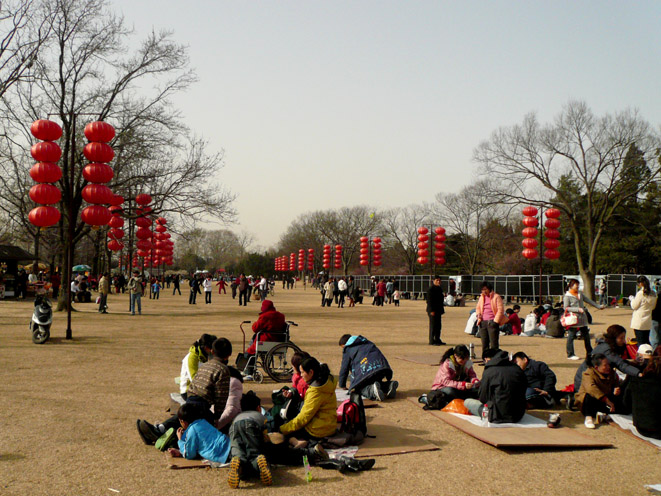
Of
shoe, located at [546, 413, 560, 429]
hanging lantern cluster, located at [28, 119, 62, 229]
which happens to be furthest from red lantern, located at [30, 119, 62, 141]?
shoe, located at [546, 413, 560, 429]

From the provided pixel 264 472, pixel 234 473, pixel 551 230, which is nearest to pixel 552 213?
pixel 551 230

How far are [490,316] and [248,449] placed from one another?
7196mm

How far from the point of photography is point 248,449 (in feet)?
16.7

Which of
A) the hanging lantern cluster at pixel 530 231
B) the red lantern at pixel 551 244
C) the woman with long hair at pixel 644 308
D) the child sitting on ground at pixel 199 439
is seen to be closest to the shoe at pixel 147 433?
the child sitting on ground at pixel 199 439

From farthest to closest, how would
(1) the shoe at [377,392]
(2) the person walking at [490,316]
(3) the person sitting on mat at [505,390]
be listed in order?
(2) the person walking at [490,316] → (1) the shoe at [377,392] → (3) the person sitting on mat at [505,390]

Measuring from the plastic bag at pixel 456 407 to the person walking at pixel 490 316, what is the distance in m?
3.67

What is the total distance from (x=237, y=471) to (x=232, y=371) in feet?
4.98

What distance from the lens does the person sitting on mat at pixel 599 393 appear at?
23.1ft

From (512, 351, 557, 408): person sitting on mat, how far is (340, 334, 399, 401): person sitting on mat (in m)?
1.73

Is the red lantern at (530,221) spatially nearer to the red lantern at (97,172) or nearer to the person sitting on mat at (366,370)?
the red lantern at (97,172)

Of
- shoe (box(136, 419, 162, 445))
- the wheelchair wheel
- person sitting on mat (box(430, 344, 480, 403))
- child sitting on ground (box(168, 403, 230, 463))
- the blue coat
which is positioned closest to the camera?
child sitting on ground (box(168, 403, 230, 463))

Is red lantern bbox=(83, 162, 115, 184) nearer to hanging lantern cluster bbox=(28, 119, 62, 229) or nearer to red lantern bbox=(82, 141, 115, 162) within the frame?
red lantern bbox=(82, 141, 115, 162)

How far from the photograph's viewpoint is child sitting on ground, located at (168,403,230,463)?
529 centimetres

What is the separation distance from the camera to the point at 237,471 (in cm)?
479
